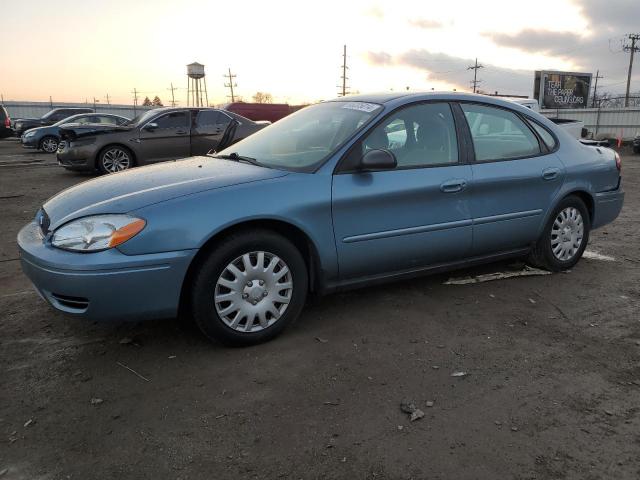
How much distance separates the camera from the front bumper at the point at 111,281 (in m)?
2.80

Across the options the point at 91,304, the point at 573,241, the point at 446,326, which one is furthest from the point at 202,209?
the point at 573,241

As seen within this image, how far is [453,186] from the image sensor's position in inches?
151

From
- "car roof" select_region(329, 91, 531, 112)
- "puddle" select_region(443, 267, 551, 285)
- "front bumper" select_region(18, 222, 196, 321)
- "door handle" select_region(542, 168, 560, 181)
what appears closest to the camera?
"front bumper" select_region(18, 222, 196, 321)

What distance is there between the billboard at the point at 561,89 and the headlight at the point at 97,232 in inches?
1698

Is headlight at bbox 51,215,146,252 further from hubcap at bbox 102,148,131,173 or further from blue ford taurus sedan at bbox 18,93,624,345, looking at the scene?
hubcap at bbox 102,148,131,173

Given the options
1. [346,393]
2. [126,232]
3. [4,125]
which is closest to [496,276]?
[346,393]

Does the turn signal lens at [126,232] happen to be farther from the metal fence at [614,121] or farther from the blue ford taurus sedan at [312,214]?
the metal fence at [614,121]

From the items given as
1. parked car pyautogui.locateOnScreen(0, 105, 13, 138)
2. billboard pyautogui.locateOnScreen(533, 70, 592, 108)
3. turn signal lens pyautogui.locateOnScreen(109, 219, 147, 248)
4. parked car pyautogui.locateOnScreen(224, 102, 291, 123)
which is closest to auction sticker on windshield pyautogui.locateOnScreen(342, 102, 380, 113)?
turn signal lens pyautogui.locateOnScreen(109, 219, 147, 248)

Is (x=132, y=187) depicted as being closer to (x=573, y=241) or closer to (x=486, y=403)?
(x=486, y=403)

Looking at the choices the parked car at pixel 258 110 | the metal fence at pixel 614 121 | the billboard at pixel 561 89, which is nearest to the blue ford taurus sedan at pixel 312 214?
the parked car at pixel 258 110

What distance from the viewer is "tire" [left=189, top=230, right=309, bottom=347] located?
9.97ft

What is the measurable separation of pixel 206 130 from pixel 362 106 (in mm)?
8121

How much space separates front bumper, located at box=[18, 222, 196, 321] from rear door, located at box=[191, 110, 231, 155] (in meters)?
8.55

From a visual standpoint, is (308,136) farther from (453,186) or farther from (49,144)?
(49,144)
